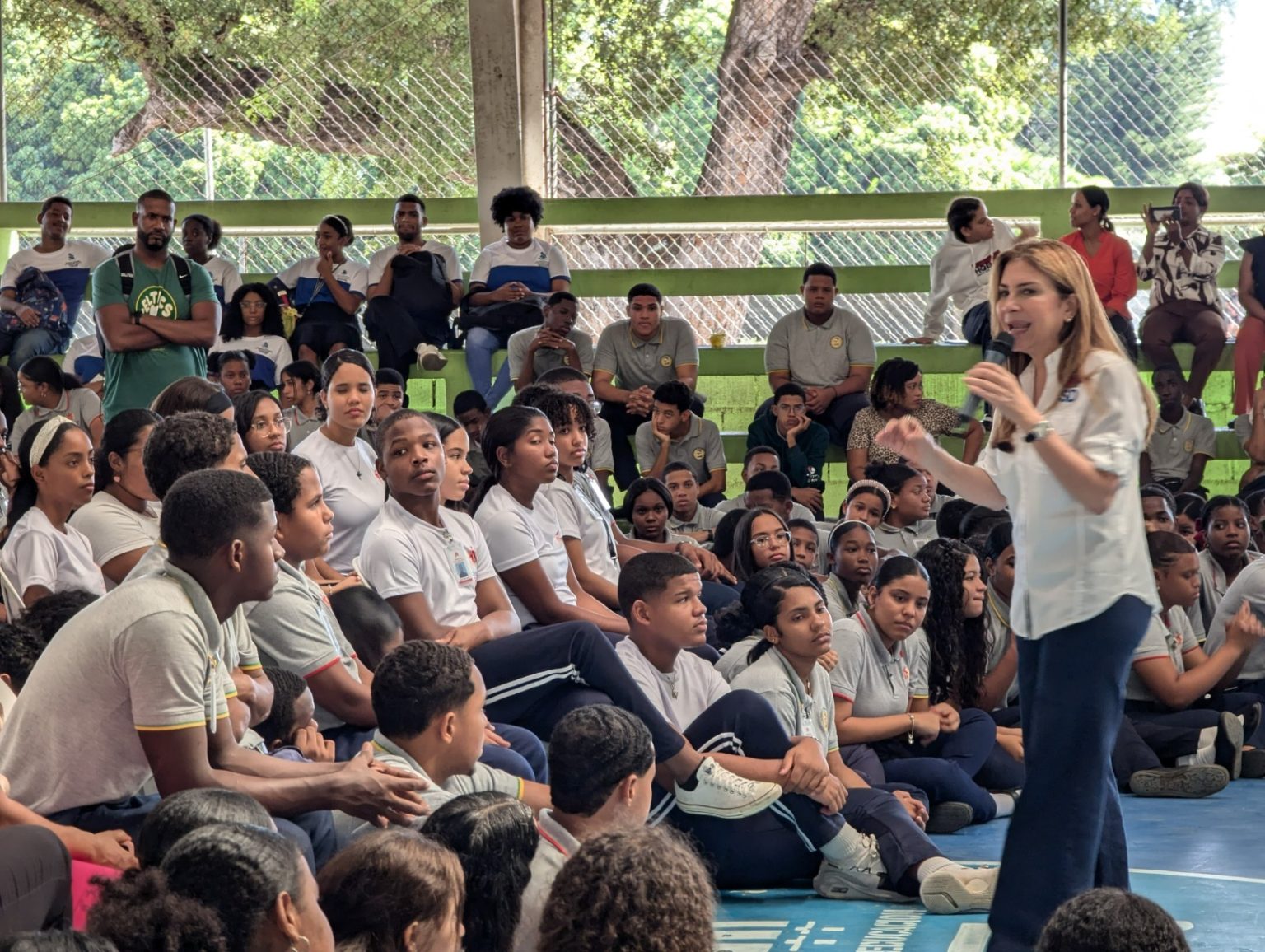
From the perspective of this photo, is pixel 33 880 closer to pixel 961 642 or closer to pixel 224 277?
pixel 961 642

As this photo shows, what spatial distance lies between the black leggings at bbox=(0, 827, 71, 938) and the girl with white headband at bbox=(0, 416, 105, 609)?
76.2 inches

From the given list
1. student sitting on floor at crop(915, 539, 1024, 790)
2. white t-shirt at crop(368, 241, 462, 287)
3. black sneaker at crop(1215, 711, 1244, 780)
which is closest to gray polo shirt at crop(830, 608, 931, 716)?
student sitting on floor at crop(915, 539, 1024, 790)

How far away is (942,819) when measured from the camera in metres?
5.51

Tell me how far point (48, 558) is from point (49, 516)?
0.20 m

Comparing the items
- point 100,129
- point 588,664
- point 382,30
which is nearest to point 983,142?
point 382,30

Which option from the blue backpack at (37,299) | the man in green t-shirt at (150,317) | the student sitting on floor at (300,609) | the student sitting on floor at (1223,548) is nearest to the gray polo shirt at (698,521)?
the student sitting on floor at (1223,548)

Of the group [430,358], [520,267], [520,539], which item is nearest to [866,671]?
[520,539]

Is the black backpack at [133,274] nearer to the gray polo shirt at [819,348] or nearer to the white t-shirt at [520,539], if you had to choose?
the white t-shirt at [520,539]

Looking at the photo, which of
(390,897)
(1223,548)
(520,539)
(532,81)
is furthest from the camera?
(532,81)

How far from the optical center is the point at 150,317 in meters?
7.46

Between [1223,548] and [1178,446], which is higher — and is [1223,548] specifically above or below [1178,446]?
below

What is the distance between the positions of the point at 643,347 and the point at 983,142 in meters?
3.33

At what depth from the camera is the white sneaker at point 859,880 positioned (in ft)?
15.2

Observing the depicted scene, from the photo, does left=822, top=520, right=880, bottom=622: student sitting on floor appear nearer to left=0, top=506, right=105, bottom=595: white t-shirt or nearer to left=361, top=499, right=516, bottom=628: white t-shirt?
left=361, top=499, right=516, bottom=628: white t-shirt
